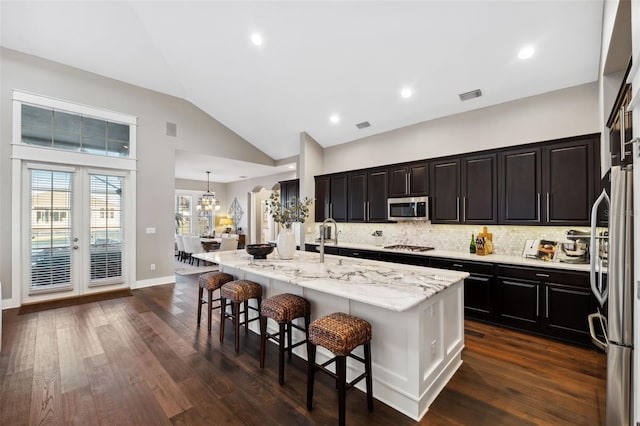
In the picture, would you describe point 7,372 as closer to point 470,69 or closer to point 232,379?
point 232,379

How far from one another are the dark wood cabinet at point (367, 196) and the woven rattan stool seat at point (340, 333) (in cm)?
333

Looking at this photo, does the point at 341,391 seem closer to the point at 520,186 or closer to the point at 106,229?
the point at 520,186

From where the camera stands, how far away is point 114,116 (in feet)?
17.1

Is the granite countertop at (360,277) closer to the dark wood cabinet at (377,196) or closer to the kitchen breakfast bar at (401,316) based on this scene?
the kitchen breakfast bar at (401,316)

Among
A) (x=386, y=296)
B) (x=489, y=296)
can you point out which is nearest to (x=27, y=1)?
(x=386, y=296)

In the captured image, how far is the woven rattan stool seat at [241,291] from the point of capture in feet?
9.66

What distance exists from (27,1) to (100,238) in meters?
3.53

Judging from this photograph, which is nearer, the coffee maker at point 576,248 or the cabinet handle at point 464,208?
the coffee maker at point 576,248

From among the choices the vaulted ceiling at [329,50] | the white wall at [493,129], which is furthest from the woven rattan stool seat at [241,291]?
the white wall at [493,129]

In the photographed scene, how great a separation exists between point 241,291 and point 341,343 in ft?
4.82

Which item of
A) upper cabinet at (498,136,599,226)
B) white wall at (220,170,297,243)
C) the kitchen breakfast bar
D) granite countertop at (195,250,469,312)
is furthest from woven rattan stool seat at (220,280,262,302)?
white wall at (220,170,297,243)

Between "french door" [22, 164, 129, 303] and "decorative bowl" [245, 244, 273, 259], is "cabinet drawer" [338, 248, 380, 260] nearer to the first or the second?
"decorative bowl" [245, 244, 273, 259]

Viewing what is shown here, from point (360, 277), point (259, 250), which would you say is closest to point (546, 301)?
point (360, 277)

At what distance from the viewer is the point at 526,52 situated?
10.5ft
